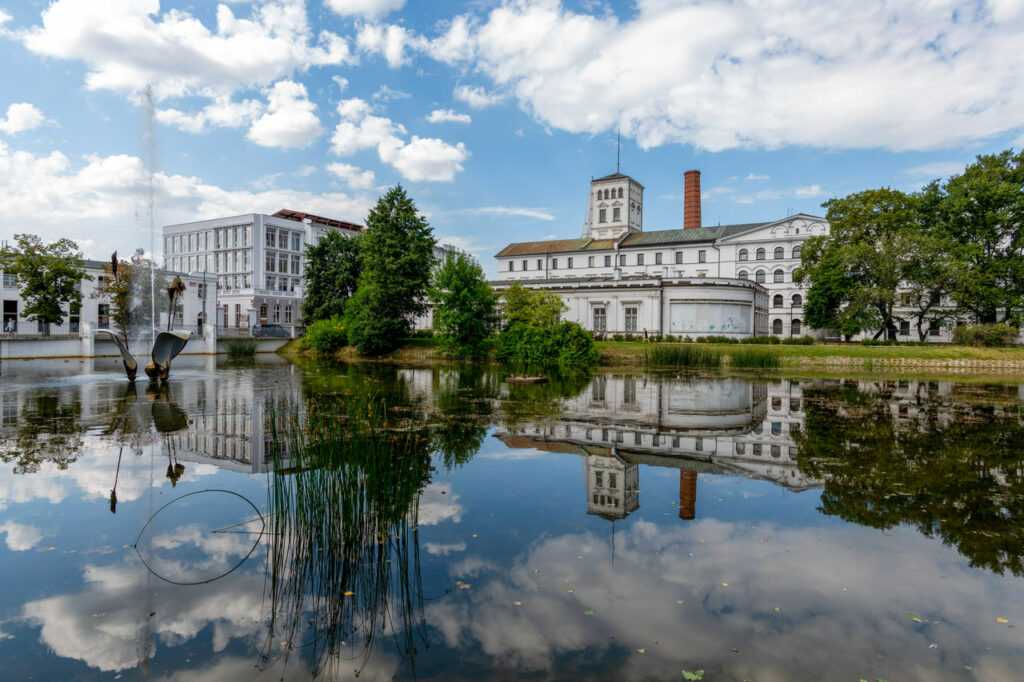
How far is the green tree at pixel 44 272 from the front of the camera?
1465 inches

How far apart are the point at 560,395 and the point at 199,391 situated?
11.4 meters

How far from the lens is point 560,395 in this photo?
59.1 feet

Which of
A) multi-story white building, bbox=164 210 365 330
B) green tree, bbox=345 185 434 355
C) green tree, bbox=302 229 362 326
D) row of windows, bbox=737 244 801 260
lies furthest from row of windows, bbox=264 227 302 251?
row of windows, bbox=737 244 801 260

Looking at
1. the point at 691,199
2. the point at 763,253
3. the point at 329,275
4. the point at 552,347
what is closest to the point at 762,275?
the point at 763,253

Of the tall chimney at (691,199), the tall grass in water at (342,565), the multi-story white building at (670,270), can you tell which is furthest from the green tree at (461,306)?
the tall chimney at (691,199)

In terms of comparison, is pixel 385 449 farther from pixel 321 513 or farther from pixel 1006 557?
pixel 1006 557

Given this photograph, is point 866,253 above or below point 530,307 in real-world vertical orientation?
above

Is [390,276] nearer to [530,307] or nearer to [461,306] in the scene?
[461,306]

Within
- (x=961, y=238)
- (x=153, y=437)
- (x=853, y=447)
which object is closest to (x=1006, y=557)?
(x=853, y=447)

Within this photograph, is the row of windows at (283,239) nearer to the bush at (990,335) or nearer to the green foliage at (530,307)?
the green foliage at (530,307)

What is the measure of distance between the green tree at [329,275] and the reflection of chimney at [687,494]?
43.3 m

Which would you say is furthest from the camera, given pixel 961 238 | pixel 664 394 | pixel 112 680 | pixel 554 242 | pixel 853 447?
pixel 554 242

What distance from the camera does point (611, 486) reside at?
762 cm

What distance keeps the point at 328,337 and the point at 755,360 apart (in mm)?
30393
